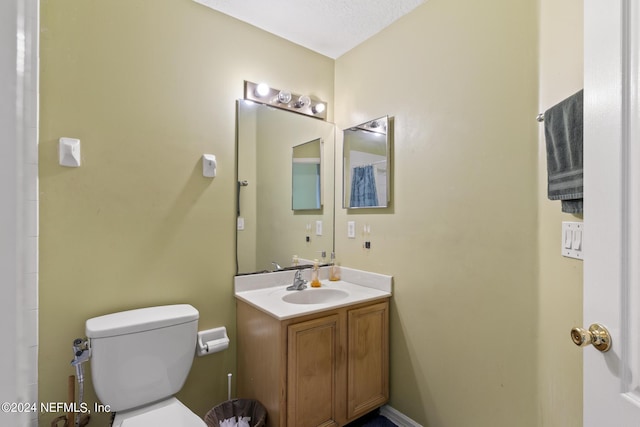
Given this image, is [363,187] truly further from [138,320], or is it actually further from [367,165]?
[138,320]

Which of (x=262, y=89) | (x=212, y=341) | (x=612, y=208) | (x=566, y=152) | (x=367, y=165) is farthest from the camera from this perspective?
(x=367, y=165)

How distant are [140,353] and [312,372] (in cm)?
84

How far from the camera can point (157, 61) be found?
165 centimetres

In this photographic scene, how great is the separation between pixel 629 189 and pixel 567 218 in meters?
0.48

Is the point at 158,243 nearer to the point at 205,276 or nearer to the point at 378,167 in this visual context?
the point at 205,276

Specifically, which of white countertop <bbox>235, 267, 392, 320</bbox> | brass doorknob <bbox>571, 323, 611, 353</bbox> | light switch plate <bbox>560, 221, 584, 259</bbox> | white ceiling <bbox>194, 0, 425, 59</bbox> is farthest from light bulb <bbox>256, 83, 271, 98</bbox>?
brass doorknob <bbox>571, 323, 611, 353</bbox>

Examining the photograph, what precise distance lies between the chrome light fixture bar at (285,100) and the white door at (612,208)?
1.66 meters

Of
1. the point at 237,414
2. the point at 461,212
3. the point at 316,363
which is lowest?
the point at 237,414

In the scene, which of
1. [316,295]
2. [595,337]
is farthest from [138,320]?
[595,337]

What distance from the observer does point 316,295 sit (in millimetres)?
2037

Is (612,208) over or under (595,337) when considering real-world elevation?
over

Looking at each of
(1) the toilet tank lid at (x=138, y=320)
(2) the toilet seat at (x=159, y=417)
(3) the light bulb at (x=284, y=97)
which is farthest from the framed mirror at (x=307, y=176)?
(2) the toilet seat at (x=159, y=417)

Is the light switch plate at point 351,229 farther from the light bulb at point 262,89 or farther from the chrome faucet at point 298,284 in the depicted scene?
the light bulb at point 262,89

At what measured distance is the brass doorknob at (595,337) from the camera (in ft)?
2.27
